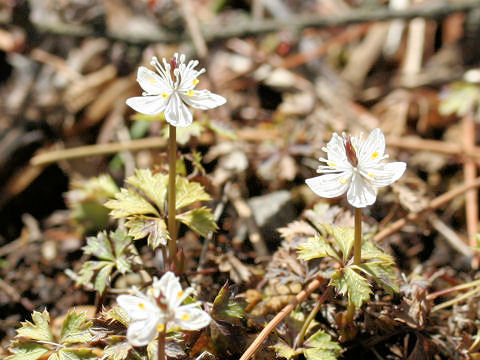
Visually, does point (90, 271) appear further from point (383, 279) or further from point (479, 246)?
point (479, 246)

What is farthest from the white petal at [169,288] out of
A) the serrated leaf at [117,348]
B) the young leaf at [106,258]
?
the young leaf at [106,258]

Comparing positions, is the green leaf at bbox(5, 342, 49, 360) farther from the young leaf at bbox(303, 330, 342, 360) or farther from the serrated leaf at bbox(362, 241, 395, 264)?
the serrated leaf at bbox(362, 241, 395, 264)

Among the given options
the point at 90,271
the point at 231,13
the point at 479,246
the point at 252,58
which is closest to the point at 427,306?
the point at 479,246

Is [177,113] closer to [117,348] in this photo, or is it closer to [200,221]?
[200,221]

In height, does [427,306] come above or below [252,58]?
below

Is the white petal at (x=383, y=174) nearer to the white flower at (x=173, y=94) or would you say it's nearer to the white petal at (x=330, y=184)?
the white petal at (x=330, y=184)
